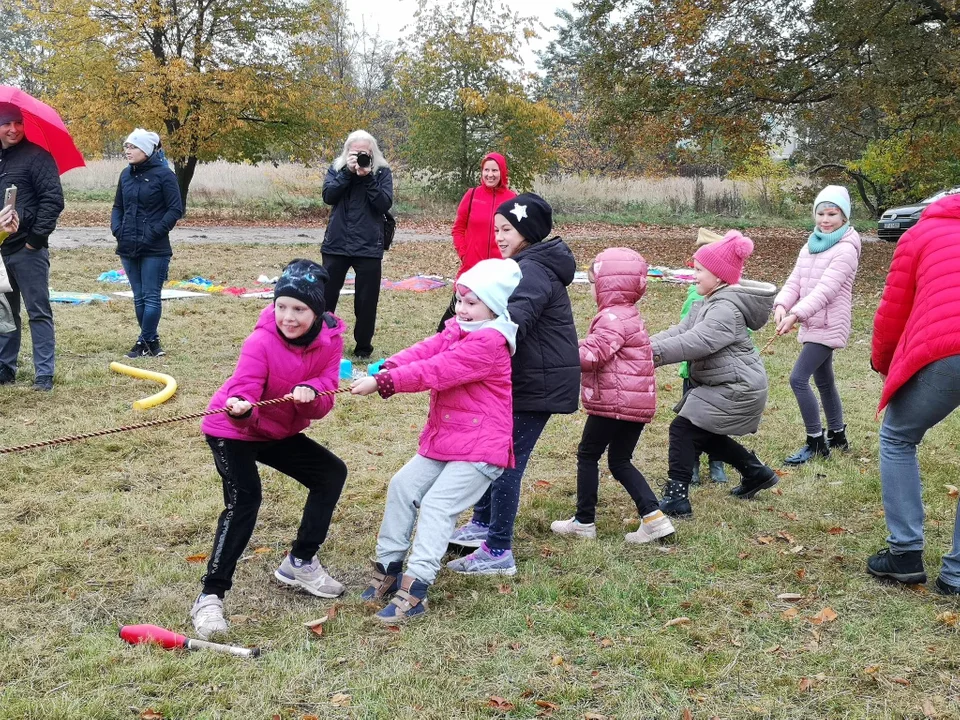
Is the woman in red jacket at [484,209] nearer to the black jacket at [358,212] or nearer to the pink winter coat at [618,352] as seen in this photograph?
the black jacket at [358,212]

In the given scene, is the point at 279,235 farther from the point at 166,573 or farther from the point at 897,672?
the point at 897,672

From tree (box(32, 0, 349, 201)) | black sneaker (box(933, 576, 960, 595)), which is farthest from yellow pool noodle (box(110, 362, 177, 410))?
tree (box(32, 0, 349, 201))

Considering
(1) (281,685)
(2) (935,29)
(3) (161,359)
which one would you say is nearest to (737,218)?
(2) (935,29)

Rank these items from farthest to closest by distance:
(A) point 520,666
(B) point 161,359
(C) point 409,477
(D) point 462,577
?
1. (B) point 161,359
2. (D) point 462,577
3. (C) point 409,477
4. (A) point 520,666

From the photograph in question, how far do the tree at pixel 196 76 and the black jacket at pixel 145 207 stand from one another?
50.8 feet

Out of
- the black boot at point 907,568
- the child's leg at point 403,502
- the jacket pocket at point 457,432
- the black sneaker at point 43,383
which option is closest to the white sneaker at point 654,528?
the black boot at point 907,568

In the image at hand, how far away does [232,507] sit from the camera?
3.78 m

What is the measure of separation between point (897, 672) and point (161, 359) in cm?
698

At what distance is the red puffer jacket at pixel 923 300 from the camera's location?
12.6ft

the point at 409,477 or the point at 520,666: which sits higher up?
the point at 409,477

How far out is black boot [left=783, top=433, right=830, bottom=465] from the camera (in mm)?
6238

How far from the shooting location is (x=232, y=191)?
29328 millimetres

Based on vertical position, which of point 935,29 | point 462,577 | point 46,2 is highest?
point 46,2

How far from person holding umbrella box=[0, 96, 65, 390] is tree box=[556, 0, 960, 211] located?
12869 millimetres
